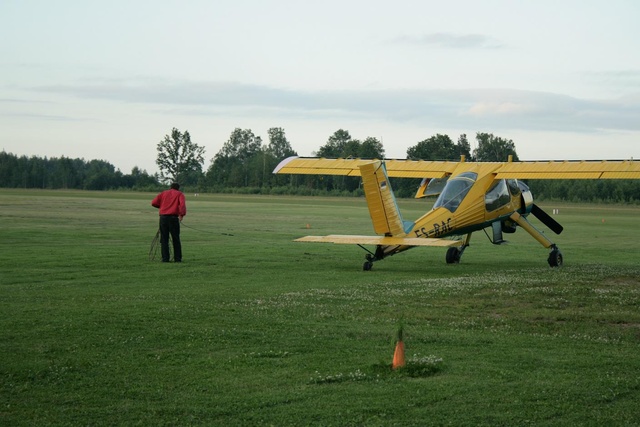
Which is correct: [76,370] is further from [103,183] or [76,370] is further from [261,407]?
[103,183]

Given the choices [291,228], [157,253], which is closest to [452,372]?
[157,253]

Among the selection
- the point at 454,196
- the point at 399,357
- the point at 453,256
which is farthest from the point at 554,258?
the point at 399,357

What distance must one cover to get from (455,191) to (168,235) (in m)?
7.12

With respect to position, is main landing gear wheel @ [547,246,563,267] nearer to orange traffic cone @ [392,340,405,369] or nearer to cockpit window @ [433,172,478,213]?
cockpit window @ [433,172,478,213]

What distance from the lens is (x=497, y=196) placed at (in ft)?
69.3

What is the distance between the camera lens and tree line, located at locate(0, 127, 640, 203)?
3962 inches

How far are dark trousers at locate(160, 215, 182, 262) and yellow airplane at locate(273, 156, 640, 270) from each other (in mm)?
3362

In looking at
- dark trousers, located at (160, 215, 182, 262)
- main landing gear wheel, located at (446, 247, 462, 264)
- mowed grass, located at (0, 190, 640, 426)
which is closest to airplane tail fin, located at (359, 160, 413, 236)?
mowed grass, located at (0, 190, 640, 426)

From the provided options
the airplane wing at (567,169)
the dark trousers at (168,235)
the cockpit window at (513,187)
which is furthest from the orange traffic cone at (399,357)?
the cockpit window at (513,187)

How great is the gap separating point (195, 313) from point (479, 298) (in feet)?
16.9

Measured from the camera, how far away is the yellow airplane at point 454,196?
1839 centimetres

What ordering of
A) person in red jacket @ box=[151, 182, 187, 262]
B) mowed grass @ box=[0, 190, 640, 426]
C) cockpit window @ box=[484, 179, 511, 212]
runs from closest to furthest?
mowed grass @ box=[0, 190, 640, 426], person in red jacket @ box=[151, 182, 187, 262], cockpit window @ box=[484, 179, 511, 212]

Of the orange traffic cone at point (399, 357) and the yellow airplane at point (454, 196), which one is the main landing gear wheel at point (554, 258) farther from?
the orange traffic cone at point (399, 357)

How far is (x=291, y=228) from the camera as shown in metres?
36.2
